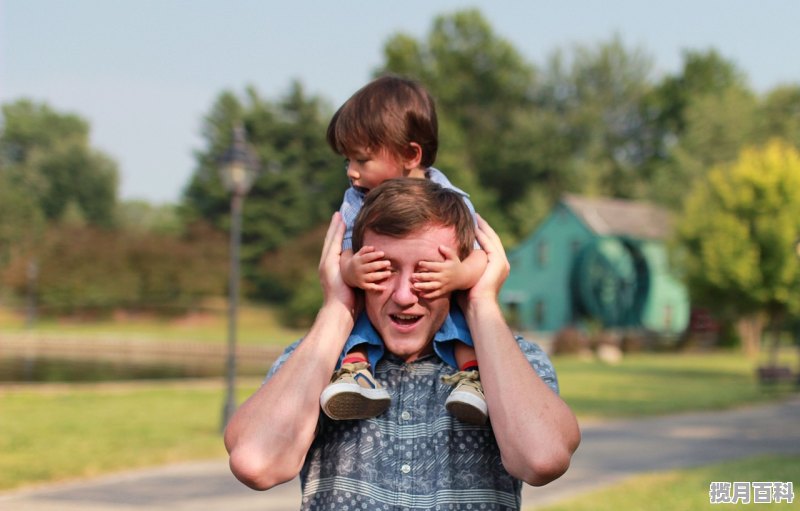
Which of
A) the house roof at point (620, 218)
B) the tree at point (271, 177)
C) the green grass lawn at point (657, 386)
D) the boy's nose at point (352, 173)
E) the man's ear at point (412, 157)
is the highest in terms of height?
the tree at point (271, 177)

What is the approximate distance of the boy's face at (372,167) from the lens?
2576 millimetres

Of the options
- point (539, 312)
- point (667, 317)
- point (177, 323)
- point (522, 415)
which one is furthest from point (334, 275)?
point (177, 323)

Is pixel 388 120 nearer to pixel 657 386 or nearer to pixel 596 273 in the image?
pixel 657 386

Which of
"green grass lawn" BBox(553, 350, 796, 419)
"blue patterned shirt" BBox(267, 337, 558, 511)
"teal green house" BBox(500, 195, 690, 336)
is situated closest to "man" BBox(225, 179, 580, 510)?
"blue patterned shirt" BBox(267, 337, 558, 511)

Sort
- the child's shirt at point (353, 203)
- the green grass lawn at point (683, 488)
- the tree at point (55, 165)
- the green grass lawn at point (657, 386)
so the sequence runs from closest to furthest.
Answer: the child's shirt at point (353, 203) < the green grass lawn at point (683, 488) < the green grass lawn at point (657, 386) < the tree at point (55, 165)

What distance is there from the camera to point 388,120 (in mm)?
2520

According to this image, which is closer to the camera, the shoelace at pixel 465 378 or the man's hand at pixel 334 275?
the shoelace at pixel 465 378

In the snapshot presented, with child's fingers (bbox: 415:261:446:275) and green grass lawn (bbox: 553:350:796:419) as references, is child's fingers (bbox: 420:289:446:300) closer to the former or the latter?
child's fingers (bbox: 415:261:446:275)

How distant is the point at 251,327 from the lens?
182ft

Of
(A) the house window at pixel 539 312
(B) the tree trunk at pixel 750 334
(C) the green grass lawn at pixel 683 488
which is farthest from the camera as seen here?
(A) the house window at pixel 539 312

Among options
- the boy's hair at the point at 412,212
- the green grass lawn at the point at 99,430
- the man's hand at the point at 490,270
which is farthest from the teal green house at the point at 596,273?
the boy's hair at the point at 412,212

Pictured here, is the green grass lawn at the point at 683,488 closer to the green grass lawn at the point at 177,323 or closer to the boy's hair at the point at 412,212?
the boy's hair at the point at 412,212

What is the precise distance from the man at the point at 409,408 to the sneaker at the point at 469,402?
0.04 m

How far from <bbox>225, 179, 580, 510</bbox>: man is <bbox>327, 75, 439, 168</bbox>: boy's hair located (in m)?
0.35
